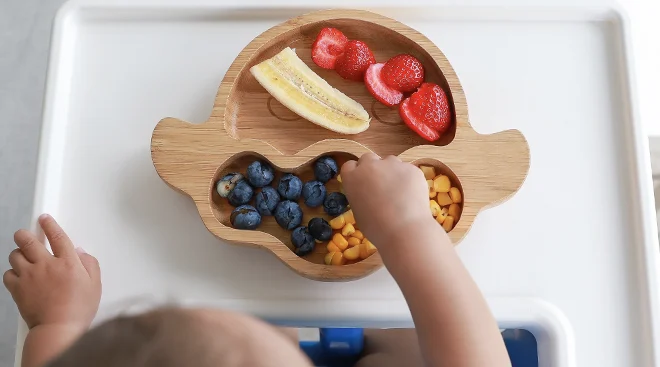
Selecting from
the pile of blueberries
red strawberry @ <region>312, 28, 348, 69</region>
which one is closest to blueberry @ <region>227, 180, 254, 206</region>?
the pile of blueberries

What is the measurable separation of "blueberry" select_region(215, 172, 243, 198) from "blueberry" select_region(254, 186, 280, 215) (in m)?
0.04

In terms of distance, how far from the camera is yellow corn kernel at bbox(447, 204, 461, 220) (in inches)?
32.7

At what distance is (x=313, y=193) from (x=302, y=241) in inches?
2.6

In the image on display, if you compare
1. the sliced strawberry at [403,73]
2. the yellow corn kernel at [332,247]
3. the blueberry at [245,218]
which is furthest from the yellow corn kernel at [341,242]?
the sliced strawberry at [403,73]

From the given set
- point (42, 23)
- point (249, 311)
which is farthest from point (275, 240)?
point (42, 23)

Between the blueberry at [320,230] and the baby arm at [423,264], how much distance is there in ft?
0.16

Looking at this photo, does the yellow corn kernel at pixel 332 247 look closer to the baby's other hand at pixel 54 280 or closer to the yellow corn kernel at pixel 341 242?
the yellow corn kernel at pixel 341 242

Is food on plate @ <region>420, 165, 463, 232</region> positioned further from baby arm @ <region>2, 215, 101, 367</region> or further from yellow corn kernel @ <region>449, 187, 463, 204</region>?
baby arm @ <region>2, 215, 101, 367</region>

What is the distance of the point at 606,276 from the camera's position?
845mm

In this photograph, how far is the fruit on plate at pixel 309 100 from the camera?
2.88 ft

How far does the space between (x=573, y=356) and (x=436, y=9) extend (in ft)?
1.73

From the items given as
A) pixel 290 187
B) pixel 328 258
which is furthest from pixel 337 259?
pixel 290 187

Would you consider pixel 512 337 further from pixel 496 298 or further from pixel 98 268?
pixel 98 268

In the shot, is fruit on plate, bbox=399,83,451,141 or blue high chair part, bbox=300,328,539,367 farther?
blue high chair part, bbox=300,328,539,367
